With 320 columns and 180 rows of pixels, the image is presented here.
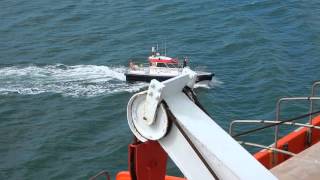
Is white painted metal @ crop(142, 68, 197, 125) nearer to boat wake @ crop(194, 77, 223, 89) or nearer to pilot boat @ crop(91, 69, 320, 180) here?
pilot boat @ crop(91, 69, 320, 180)

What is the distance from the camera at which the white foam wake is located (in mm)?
52344

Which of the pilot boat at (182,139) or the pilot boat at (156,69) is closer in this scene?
the pilot boat at (182,139)

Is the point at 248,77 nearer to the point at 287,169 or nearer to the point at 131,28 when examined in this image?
the point at 131,28

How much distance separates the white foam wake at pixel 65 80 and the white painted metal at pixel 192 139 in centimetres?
4364

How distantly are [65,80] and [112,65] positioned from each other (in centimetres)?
518

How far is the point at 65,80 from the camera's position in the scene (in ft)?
178

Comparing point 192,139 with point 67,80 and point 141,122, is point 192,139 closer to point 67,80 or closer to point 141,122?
point 141,122

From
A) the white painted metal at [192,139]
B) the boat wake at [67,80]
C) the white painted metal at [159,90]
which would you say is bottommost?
the boat wake at [67,80]

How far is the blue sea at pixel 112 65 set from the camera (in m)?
40.7

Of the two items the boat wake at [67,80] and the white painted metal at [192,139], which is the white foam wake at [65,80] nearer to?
the boat wake at [67,80]

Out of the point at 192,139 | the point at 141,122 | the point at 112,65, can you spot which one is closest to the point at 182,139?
the point at 192,139

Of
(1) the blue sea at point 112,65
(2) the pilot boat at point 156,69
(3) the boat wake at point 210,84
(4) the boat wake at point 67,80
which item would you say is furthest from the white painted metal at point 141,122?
(2) the pilot boat at point 156,69

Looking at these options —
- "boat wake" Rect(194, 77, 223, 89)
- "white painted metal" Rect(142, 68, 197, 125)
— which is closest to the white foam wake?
"boat wake" Rect(194, 77, 223, 89)

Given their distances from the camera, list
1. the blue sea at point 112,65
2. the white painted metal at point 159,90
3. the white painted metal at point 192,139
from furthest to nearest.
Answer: the blue sea at point 112,65 < the white painted metal at point 159,90 < the white painted metal at point 192,139
